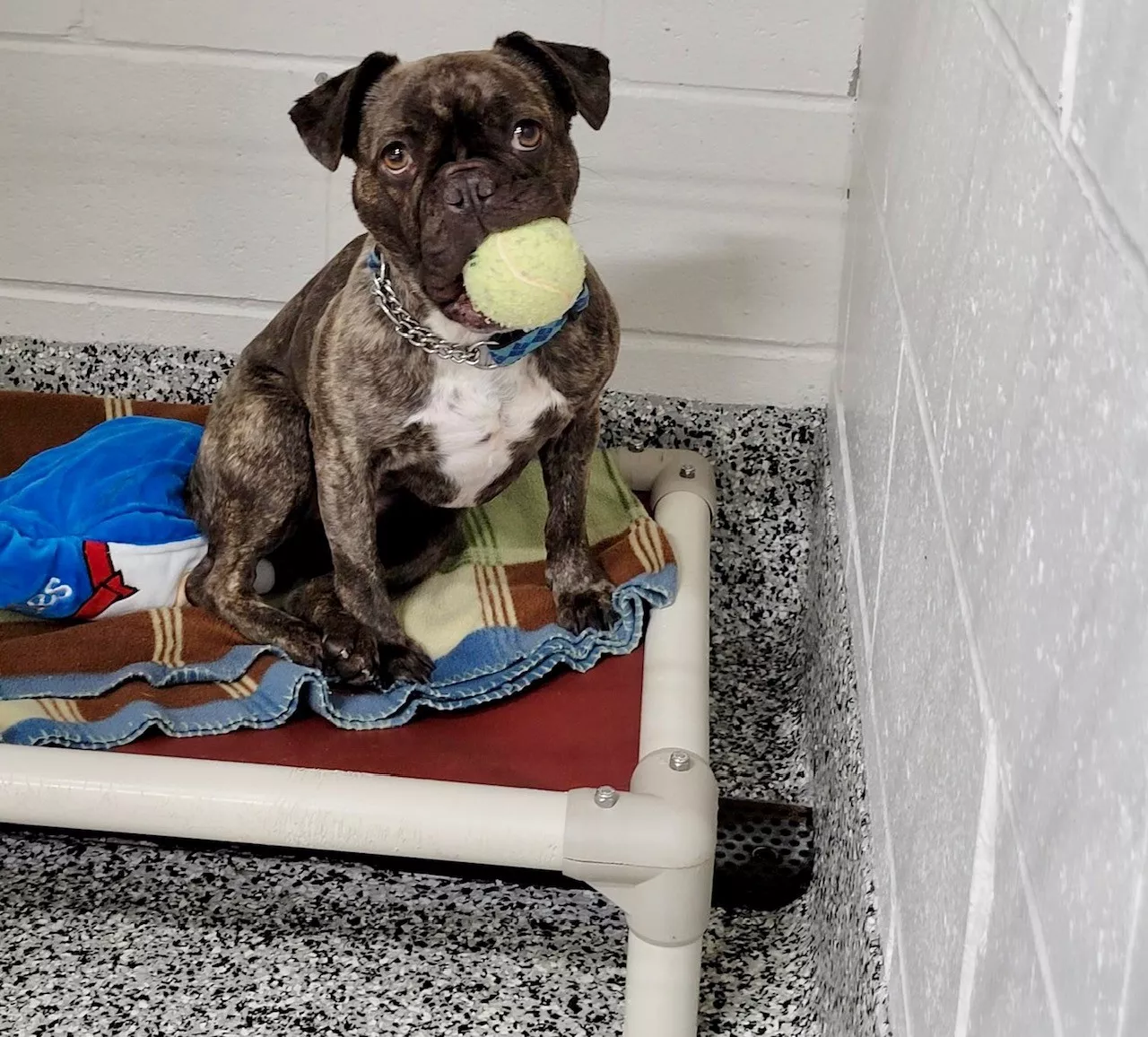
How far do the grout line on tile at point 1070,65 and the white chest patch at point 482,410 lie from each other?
95 centimetres

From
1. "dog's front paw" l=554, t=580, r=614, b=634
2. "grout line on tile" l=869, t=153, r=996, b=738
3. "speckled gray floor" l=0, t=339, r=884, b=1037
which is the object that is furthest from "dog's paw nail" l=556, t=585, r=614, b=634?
"grout line on tile" l=869, t=153, r=996, b=738

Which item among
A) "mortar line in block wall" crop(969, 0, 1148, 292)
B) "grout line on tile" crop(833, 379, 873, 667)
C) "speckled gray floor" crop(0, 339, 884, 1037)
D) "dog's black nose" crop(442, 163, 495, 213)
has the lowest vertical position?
"speckled gray floor" crop(0, 339, 884, 1037)

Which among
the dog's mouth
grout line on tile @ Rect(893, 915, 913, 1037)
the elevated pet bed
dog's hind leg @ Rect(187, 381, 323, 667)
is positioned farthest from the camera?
dog's hind leg @ Rect(187, 381, 323, 667)

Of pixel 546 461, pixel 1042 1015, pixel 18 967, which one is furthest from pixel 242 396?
pixel 1042 1015

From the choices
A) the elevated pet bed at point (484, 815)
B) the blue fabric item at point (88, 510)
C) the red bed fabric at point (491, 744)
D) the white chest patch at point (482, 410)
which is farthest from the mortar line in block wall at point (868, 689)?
the blue fabric item at point (88, 510)

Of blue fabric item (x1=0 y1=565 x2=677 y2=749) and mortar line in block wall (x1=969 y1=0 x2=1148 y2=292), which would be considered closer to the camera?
mortar line in block wall (x1=969 y1=0 x2=1148 y2=292)

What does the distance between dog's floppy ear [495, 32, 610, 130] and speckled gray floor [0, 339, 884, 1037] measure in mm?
702

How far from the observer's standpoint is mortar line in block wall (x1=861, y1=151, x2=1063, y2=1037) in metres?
0.70

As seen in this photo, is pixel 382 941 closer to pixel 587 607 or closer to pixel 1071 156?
pixel 587 607

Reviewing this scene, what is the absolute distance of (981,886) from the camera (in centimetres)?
84

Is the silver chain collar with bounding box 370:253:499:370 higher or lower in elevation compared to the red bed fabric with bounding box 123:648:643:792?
higher

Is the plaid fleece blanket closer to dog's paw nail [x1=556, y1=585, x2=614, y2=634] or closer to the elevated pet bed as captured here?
dog's paw nail [x1=556, y1=585, x2=614, y2=634]

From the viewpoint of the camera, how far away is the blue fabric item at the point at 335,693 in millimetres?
1604

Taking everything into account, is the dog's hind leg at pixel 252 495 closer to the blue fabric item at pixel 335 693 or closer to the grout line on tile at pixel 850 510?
the blue fabric item at pixel 335 693
